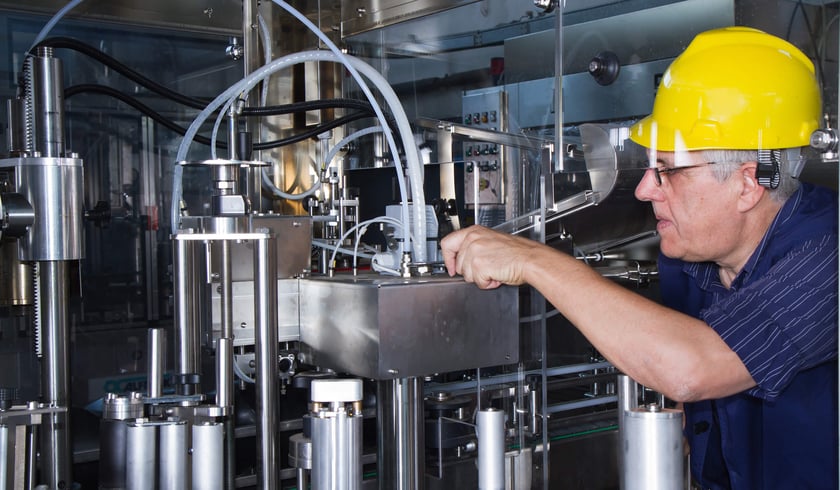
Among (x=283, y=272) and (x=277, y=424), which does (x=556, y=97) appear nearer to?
(x=283, y=272)

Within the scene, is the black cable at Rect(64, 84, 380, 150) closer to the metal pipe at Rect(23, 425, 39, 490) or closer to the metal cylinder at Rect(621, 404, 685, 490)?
the metal pipe at Rect(23, 425, 39, 490)

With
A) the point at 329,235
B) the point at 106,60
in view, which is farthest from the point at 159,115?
the point at 329,235

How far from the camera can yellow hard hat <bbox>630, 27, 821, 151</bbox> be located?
44.6 inches

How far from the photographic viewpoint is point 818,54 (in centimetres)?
109

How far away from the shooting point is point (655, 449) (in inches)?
36.2

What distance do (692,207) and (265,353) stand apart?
2.10ft

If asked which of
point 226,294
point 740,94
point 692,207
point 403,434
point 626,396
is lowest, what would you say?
point 403,434

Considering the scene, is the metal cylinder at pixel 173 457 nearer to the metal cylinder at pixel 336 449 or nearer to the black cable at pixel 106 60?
the metal cylinder at pixel 336 449

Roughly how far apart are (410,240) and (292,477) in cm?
58

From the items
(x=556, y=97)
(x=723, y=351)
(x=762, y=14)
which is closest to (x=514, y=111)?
(x=556, y=97)

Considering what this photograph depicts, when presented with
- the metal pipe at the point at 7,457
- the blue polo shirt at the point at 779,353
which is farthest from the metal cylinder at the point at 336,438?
the blue polo shirt at the point at 779,353

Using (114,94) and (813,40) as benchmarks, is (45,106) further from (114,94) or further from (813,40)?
(813,40)

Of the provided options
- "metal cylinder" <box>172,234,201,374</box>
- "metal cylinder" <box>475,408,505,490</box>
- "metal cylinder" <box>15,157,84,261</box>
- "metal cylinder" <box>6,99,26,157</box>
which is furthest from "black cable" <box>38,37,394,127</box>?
"metal cylinder" <box>475,408,505,490</box>

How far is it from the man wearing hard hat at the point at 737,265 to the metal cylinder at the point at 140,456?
0.48 m
